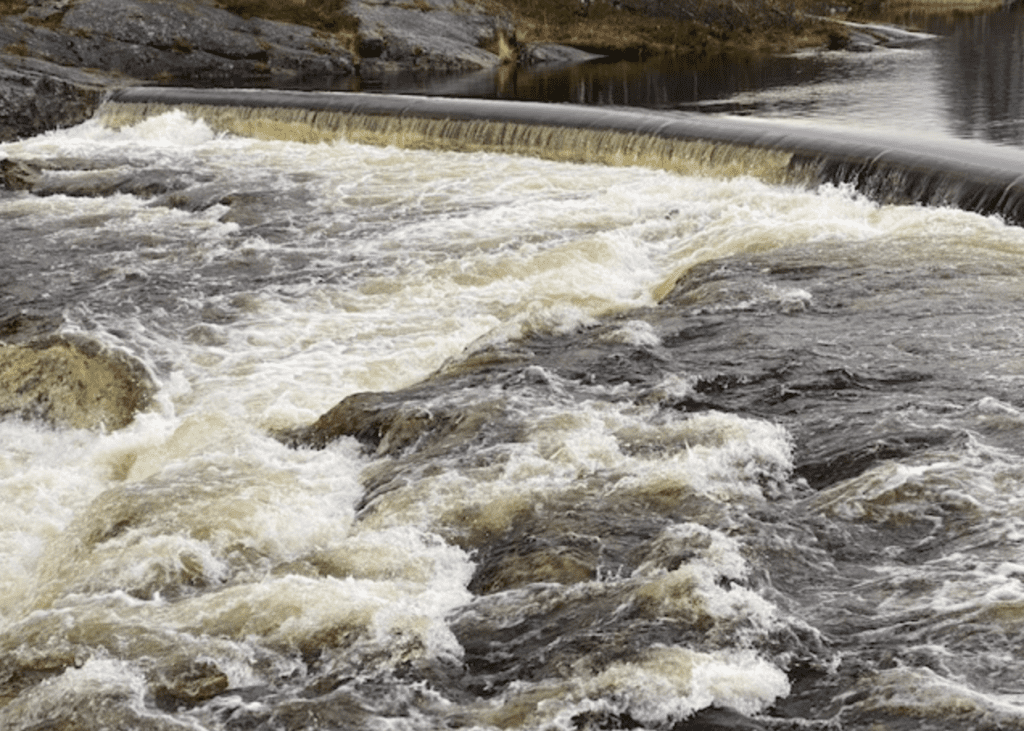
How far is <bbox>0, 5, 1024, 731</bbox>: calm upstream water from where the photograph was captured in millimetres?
5316

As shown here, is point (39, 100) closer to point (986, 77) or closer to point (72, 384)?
point (72, 384)

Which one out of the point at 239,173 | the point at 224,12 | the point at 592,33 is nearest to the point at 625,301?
the point at 239,173

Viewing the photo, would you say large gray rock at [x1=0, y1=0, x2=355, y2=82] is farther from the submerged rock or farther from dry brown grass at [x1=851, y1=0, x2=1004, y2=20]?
the submerged rock

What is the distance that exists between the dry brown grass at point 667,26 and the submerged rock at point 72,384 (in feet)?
67.8

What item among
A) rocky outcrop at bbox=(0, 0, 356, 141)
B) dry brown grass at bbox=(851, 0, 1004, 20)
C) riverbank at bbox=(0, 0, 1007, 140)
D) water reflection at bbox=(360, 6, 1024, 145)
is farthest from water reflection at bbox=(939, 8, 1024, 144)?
rocky outcrop at bbox=(0, 0, 356, 141)

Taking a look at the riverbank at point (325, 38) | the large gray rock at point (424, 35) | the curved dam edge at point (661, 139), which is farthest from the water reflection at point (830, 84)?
the riverbank at point (325, 38)

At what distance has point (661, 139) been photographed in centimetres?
1556

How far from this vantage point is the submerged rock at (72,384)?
8930 mm

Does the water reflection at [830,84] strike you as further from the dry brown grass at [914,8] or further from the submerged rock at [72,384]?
the submerged rock at [72,384]

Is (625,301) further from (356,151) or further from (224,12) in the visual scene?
(224,12)

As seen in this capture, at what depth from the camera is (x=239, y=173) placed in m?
17.0

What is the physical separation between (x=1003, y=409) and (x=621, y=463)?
83.8 inches

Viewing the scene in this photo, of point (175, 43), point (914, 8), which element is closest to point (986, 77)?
point (175, 43)

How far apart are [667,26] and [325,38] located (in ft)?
25.4
